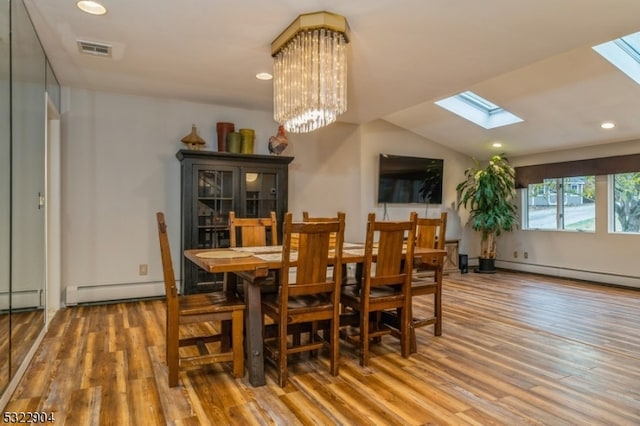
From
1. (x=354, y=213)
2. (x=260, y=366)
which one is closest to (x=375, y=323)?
(x=260, y=366)

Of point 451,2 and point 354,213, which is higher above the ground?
point 451,2

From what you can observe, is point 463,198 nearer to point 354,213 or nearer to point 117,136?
point 354,213

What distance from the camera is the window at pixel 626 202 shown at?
18.2 feet

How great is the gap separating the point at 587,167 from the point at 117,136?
642 centimetres

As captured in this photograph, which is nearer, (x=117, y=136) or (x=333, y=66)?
(x=333, y=66)

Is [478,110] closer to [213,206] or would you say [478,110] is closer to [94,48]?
[213,206]

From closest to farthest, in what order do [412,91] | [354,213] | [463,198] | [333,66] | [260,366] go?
[260,366] → [333,66] → [412,91] → [354,213] → [463,198]

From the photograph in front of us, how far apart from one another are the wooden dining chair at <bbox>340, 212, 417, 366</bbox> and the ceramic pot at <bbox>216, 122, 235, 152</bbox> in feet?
8.64

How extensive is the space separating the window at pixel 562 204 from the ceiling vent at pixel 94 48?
6488 millimetres

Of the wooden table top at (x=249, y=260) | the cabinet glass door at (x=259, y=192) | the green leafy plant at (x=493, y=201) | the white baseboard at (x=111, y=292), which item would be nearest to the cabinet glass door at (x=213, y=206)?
the cabinet glass door at (x=259, y=192)

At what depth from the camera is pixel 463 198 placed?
23.4ft

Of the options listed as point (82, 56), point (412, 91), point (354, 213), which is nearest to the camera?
point (82, 56)

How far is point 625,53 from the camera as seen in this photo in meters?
3.98

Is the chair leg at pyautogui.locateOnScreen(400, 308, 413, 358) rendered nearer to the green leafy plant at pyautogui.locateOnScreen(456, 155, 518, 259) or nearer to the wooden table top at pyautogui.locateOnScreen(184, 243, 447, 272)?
the wooden table top at pyautogui.locateOnScreen(184, 243, 447, 272)
